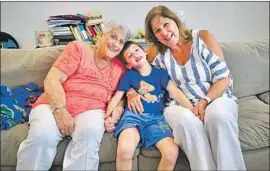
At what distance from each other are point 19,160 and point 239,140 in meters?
1.01

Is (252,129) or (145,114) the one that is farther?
(145,114)

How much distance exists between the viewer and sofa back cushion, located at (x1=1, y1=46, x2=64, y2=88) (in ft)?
5.78

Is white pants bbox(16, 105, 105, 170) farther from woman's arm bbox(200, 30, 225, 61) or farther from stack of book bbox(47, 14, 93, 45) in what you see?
stack of book bbox(47, 14, 93, 45)

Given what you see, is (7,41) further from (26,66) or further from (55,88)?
(55,88)

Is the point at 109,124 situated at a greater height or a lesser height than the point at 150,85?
lesser

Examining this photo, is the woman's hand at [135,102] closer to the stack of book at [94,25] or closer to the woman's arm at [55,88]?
the woman's arm at [55,88]

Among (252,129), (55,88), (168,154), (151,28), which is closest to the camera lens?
(168,154)

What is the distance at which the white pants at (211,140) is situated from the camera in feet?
4.15

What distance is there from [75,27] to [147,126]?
4.53 feet

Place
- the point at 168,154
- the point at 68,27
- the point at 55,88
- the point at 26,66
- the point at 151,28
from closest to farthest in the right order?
the point at 168,154
the point at 55,88
the point at 151,28
the point at 26,66
the point at 68,27

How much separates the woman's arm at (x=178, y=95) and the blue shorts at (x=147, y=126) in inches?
5.0

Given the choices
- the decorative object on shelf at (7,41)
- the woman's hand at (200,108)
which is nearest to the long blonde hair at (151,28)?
the woman's hand at (200,108)

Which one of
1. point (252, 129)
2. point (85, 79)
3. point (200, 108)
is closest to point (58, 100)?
point (85, 79)

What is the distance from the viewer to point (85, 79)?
1613 millimetres
